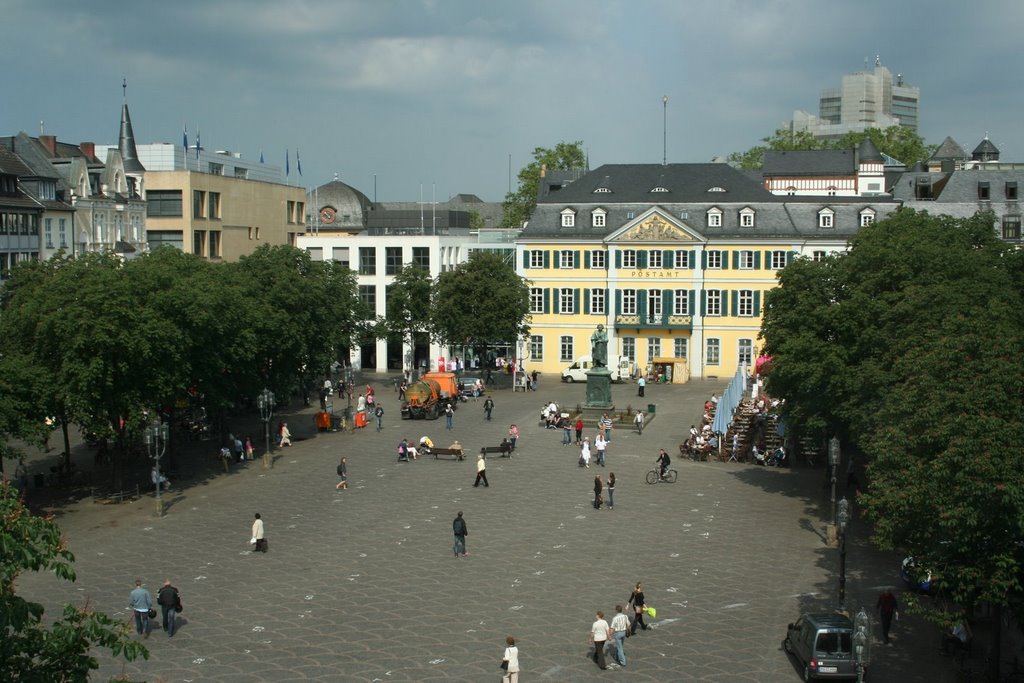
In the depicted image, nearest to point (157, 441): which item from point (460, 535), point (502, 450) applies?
point (460, 535)

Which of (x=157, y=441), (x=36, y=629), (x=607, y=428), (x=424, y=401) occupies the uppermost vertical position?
(x=424, y=401)

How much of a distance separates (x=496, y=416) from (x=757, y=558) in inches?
1172

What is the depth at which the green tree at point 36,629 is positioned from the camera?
12.8 metres

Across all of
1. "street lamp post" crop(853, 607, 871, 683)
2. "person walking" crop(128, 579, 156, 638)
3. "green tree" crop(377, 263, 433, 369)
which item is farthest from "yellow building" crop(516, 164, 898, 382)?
"street lamp post" crop(853, 607, 871, 683)

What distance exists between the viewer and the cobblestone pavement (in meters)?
25.9

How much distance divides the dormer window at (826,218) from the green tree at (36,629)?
72861mm

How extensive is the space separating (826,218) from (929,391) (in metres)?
56.8

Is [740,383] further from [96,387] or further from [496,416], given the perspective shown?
[96,387]

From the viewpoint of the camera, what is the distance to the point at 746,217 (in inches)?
3219

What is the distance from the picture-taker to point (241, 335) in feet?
166

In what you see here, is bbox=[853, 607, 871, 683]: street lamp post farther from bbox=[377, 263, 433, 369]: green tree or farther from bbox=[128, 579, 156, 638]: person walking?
bbox=[377, 263, 433, 369]: green tree

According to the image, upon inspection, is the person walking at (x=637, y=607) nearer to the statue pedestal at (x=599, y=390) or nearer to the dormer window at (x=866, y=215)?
the statue pedestal at (x=599, y=390)

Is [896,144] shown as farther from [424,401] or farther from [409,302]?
[424,401]

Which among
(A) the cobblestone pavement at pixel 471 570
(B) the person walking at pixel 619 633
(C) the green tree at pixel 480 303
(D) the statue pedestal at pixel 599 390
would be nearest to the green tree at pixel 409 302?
(C) the green tree at pixel 480 303
